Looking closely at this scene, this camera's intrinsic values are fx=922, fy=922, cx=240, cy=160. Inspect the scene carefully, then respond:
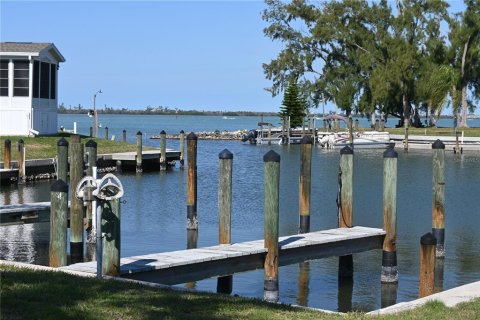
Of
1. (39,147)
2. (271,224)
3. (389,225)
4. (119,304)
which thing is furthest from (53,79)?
(119,304)

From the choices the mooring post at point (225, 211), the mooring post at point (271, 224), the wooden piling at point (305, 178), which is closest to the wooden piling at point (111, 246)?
the mooring post at point (271, 224)

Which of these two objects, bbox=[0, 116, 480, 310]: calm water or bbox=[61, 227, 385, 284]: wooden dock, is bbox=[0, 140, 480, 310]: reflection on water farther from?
bbox=[61, 227, 385, 284]: wooden dock

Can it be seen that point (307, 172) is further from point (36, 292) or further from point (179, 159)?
point (179, 159)

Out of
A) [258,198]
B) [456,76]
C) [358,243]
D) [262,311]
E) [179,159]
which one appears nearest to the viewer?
[262,311]

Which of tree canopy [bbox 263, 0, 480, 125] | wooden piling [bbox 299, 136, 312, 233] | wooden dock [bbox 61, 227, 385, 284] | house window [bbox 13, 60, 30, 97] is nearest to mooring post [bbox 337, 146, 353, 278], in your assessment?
wooden dock [bbox 61, 227, 385, 284]

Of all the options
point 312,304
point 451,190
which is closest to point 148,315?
point 312,304

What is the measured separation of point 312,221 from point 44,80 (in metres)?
22.5

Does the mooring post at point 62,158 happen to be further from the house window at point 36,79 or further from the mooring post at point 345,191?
the house window at point 36,79

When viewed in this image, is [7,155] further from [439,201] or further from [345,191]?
[439,201]

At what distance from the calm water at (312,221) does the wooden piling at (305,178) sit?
46.3 inches

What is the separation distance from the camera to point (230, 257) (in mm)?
15156

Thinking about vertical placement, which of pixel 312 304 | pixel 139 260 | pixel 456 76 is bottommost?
pixel 312 304

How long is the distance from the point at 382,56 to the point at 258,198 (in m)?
50.0

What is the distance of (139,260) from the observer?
46.6ft
